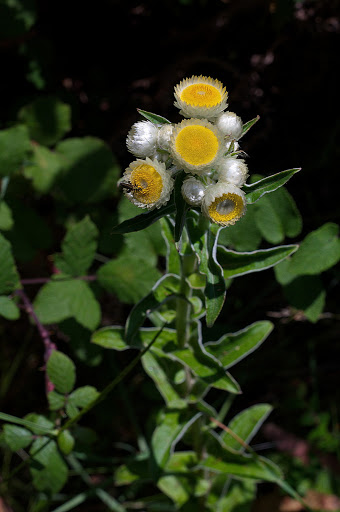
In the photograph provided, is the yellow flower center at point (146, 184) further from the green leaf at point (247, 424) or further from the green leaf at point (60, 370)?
the green leaf at point (247, 424)

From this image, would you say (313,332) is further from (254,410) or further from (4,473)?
(4,473)

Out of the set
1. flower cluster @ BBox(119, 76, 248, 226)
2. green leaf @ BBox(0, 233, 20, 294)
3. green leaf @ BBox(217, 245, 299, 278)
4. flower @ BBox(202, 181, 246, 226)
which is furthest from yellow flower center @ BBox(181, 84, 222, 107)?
green leaf @ BBox(0, 233, 20, 294)

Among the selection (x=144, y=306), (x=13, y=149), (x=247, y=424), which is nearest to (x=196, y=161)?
(x=144, y=306)

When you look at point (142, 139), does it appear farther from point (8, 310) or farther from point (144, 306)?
point (8, 310)

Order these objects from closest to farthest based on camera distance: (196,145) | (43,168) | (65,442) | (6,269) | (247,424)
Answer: (196,145), (65,442), (6,269), (247,424), (43,168)

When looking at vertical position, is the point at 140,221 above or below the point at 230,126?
below
